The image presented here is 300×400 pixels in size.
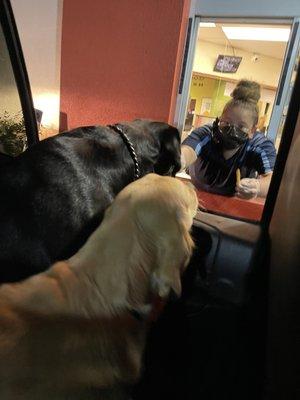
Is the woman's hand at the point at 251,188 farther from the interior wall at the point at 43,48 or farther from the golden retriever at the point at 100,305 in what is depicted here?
the interior wall at the point at 43,48

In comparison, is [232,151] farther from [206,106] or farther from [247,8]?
[206,106]

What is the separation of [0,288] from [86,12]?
2969mm

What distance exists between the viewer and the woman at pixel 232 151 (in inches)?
69.2

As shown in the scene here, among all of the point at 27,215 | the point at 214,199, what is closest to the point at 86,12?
the point at 214,199

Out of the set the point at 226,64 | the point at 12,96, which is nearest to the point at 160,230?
the point at 12,96

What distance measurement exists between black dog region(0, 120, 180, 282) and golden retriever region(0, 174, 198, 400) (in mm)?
161

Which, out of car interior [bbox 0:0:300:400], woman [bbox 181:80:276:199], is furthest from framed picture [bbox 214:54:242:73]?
car interior [bbox 0:0:300:400]

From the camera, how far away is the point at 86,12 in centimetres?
305

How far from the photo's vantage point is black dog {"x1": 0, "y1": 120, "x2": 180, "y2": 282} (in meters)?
0.95

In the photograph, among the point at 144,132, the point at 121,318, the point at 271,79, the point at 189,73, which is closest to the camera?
the point at 121,318

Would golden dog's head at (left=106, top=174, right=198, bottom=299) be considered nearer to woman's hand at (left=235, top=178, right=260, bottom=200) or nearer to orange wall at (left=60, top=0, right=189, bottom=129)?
woman's hand at (left=235, top=178, right=260, bottom=200)

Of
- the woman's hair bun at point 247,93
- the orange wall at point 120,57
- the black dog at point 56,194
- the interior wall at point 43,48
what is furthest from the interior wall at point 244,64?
the black dog at point 56,194

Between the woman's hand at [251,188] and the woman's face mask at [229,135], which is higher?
the woman's face mask at [229,135]

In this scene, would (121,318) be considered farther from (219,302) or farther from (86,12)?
(86,12)
